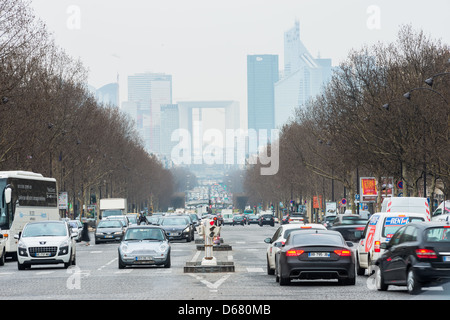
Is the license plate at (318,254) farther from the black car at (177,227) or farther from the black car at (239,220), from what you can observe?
the black car at (239,220)

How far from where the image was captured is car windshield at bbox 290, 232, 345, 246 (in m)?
24.3

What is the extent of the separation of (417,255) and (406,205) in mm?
23627

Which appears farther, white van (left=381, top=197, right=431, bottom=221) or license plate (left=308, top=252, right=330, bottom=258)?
white van (left=381, top=197, right=431, bottom=221)

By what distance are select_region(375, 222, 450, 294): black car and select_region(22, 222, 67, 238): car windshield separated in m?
17.5

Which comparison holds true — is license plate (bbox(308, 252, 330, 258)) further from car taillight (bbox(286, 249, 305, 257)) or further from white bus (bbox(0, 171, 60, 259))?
white bus (bbox(0, 171, 60, 259))

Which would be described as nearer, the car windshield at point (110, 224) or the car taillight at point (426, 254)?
the car taillight at point (426, 254)

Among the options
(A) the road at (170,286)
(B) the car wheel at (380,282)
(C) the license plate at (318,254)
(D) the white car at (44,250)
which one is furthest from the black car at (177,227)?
(B) the car wheel at (380,282)

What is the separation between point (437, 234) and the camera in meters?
20.3

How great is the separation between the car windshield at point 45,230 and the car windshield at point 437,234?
61.4 feet

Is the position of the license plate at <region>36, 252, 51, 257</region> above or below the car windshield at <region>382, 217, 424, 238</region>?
below

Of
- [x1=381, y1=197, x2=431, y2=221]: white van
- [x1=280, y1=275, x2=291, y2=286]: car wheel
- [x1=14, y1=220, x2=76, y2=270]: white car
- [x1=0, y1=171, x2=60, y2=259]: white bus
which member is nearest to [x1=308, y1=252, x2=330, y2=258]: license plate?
[x1=280, y1=275, x2=291, y2=286]: car wheel

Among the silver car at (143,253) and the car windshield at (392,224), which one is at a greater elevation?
the car windshield at (392,224)

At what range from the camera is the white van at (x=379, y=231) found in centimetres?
2773

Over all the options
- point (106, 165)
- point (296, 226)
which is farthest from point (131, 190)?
point (296, 226)
